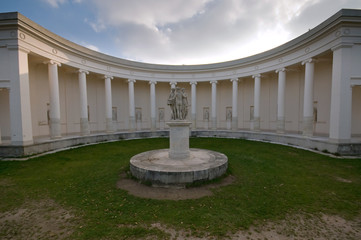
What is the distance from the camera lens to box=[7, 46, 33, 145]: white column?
36.6ft

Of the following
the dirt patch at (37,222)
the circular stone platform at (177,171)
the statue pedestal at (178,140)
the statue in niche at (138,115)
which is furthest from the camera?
the statue in niche at (138,115)

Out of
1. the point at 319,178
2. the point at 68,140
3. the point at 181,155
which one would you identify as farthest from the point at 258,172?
the point at 68,140

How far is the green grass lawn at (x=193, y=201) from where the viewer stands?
4.20 m

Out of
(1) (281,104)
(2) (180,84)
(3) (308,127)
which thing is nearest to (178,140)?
(3) (308,127)

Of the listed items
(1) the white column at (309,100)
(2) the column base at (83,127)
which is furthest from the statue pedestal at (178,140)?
(2) the column base at (83,127)

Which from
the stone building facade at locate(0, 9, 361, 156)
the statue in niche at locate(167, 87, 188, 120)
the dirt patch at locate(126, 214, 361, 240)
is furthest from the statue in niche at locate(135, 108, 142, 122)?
the dirt patch at locate(126, 214, 361, 240)

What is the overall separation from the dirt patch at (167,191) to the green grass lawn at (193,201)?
0.28 metres

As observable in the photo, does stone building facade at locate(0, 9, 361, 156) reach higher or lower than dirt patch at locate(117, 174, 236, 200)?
higher

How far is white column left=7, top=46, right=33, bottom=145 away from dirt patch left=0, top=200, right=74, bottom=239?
8.77 meters

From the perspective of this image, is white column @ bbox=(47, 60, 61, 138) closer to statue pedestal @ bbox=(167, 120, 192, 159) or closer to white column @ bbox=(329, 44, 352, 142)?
statue pedestal @ bbox=(167, 120, 192, 159)

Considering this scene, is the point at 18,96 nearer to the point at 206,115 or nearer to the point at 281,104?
the point at 206,115

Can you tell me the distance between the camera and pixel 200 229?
3988 mm

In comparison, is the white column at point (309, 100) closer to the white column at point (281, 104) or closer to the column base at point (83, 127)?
the white column at point (281, 104)

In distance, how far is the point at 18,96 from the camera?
11273 millimetres
